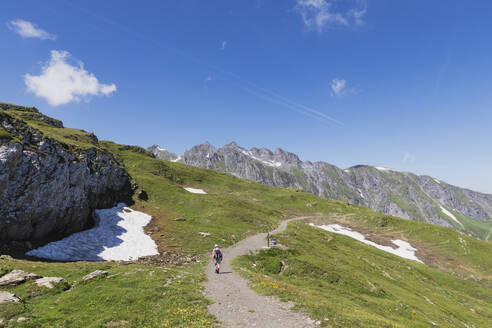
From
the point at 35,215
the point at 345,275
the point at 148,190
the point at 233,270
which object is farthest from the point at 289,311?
the point at 148,190

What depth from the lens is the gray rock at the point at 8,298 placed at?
52.3 feet

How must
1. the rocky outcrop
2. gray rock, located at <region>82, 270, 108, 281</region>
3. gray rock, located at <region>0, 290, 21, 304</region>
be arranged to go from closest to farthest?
gray rock, located at <region>0, 290, 21, 304</region> < gray rock, located at <region>82, 270, 108, 281</region> < the rocky outcrop

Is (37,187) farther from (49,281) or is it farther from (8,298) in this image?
(8,298)

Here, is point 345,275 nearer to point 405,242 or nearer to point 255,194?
point 405,242

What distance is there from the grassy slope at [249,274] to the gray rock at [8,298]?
2.41 ft

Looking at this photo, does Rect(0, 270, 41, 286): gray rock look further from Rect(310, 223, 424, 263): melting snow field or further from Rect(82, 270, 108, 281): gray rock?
Rect(310, 223, 424, 263): melting snow field

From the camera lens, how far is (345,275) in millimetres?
36469

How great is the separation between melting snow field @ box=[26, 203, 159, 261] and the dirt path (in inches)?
704

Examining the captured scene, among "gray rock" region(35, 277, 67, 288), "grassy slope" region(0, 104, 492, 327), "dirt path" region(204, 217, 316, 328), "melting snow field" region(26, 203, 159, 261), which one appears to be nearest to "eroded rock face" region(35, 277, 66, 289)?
"gray rock" region(35, 277, 67, 288)

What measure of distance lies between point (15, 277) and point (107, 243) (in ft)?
63.0

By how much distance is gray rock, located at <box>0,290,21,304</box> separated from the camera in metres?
15.9

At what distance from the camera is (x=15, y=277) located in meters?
19.4

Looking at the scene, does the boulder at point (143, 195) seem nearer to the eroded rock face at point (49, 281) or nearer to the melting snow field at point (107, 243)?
the melting snow field at point (107, 243)

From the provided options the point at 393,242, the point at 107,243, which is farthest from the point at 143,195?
the point at 393,242
